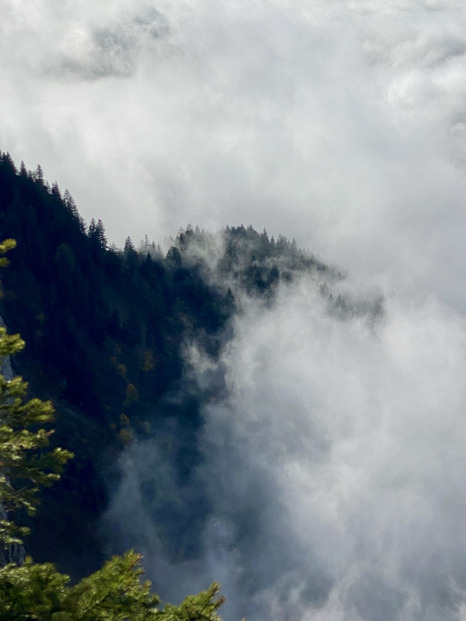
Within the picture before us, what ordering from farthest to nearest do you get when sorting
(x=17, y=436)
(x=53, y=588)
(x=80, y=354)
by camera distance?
1. (x=80, y=354)
2. (x=17, y=436)
3. (x=53, y=588)

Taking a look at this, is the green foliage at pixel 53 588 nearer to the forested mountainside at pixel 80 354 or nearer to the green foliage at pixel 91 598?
the green foliage at pixel 91 598

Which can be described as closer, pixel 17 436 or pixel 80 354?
pixel 17 436

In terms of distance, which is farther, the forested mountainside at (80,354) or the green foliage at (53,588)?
the forested mountainside at (80,354)

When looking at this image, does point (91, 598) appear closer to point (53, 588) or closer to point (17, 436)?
point (53, 588)

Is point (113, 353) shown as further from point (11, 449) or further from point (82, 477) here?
point (11, 449)

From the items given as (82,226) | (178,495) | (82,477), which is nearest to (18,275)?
(82,226)

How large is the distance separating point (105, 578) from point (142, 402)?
155674mm

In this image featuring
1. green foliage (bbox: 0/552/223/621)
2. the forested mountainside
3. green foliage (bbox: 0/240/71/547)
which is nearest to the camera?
green foliage (bbox: 0/552/223/621)

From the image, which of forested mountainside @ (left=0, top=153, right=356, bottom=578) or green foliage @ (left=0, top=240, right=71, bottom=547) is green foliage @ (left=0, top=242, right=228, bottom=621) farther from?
forested mountainside @ (left=0, top=153, right=356, bottom=578)

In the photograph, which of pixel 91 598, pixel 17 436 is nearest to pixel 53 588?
pixel 91 598

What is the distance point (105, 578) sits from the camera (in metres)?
16.5

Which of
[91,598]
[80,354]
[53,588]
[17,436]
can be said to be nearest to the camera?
[53,588]

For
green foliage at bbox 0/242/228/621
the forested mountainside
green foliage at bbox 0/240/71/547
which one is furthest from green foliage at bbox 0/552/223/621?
the forested mountainside

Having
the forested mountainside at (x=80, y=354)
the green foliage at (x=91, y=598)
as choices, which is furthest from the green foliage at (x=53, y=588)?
the forested mountainside at (x=80, y=354)
